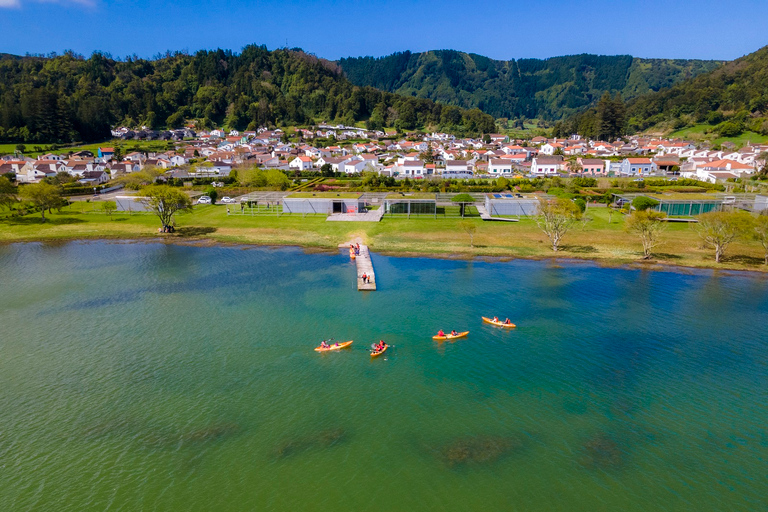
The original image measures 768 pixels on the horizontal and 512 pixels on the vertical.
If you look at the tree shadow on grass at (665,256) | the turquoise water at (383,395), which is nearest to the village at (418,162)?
the tree shadow on grass at (665,256)

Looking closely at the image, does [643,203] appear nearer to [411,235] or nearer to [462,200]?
[462,200]

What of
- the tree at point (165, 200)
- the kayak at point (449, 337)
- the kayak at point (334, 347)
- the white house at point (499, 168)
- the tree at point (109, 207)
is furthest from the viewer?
the white house at point (499, 168)

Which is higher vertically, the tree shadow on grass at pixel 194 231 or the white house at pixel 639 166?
the white house at pixel 639 166

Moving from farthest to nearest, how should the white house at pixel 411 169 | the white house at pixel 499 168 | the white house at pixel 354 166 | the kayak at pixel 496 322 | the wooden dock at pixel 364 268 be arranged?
the white house at pixel 354 166 → the white house at pixel 499 168 → the white house at pixel 411 169 → the wooden dock at pixel 364 268 → the kayak at pixel 496 322

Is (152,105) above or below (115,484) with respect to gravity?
above

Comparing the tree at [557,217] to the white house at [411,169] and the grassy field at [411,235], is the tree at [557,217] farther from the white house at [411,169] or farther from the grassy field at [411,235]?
the white house at [411,169]

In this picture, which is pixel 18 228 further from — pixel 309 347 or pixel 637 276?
pixel 637 276

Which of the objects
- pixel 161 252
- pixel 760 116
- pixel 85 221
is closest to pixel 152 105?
pixel 85 221
